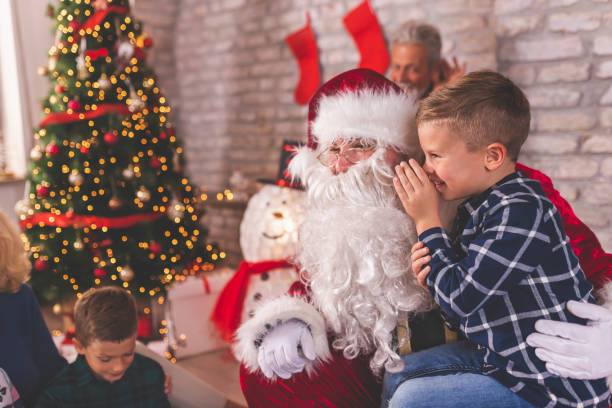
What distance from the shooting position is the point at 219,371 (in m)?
2.70

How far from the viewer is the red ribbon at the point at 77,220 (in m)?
2.81

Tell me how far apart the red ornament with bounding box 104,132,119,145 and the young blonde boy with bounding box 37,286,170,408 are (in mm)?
1316

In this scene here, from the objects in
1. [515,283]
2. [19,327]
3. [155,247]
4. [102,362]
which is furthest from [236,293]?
[515,283]

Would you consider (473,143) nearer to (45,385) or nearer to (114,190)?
(45,385)

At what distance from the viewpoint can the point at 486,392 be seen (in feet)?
4.07

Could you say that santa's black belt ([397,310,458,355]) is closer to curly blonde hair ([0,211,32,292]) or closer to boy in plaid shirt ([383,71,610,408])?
boy in plaid shirt ([383,71,610,408])

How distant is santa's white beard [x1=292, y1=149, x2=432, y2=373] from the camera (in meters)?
1.40

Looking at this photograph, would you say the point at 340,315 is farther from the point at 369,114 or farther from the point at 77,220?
the point at 77,220

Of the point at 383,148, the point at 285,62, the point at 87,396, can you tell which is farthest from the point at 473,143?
the point at 285,62

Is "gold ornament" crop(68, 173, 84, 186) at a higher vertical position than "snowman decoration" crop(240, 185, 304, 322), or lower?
higher

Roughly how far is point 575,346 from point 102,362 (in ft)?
4.37

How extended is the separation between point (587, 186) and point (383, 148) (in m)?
1.40

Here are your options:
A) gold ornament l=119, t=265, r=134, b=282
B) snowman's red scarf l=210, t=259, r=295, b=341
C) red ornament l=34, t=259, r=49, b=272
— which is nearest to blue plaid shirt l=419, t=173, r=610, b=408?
snowman's red scarf l=210, t=259, r=295, b=341

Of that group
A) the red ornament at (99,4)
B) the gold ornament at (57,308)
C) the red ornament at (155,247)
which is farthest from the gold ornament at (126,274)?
the red ornament at (99,4)
